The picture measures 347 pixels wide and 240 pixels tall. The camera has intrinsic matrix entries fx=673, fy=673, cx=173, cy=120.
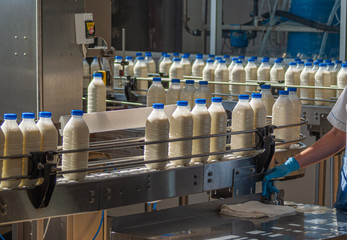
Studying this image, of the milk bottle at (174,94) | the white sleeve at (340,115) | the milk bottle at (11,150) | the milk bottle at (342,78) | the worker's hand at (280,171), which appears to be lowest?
the worker's hand at (280,171)

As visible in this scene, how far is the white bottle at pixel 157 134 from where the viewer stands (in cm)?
223

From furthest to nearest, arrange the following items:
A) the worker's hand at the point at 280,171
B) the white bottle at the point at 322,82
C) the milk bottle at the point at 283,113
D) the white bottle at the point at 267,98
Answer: the white bottle at the point at 322,82 → the white bottle at the point at 267,98 → the milk bottle at the point at 283,113 → the worker's hand at the point at 280,171

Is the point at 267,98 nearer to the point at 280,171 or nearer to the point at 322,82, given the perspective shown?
the point at 280,171

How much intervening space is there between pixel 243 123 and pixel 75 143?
0.66 meters

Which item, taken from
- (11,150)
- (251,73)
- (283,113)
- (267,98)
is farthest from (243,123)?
(251,73)

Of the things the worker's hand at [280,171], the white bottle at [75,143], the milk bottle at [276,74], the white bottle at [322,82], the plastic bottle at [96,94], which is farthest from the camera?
the milk bottle at [276,74]

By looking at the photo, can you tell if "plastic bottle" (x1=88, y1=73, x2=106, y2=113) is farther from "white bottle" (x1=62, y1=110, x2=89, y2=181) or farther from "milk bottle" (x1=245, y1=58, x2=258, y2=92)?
"milk bottle" (x1=245, y1=58, x2=258, y2=92)

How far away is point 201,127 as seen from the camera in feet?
7.63

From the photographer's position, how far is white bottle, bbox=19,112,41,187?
1.97 m

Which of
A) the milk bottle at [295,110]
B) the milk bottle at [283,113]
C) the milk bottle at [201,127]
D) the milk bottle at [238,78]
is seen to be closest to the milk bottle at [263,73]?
the milk bottle at [238,78]

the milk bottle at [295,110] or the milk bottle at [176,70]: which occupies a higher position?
the milk bottle at [176,70]

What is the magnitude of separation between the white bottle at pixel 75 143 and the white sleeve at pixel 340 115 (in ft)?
3.20

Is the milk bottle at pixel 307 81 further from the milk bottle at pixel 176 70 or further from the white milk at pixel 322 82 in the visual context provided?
the milk bottle at pixel 176 70

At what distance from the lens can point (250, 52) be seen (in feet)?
20.4
